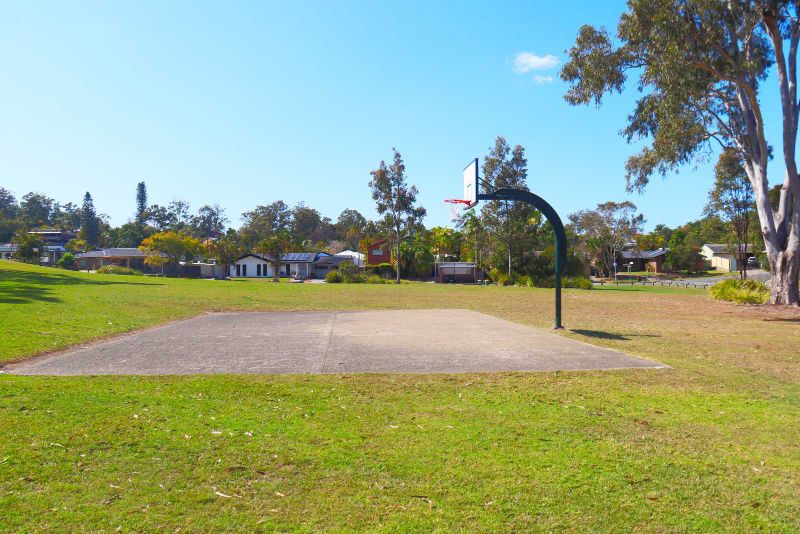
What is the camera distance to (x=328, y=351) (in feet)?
33.2

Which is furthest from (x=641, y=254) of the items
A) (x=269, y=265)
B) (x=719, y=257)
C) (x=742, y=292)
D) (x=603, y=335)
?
(x=603, y=335)

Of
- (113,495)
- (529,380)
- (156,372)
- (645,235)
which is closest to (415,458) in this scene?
(113,495)

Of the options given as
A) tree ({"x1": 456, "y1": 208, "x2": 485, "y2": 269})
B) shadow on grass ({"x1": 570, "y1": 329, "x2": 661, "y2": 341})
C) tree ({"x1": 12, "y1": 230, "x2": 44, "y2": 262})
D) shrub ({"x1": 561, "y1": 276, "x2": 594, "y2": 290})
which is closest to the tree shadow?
shadow on grass ({"x1": 570, "y1": 329, "x2": 661, "y2": 341})

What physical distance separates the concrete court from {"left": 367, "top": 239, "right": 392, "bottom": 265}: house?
57484 mm

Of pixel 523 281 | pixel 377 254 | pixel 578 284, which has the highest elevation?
pixel 377 254

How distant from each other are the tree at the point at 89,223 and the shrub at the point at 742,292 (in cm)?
11748

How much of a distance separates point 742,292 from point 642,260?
68.4 meters

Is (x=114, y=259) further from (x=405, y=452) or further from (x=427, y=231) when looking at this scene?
(x=405, y=452)

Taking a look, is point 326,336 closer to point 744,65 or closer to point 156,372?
point 156,372

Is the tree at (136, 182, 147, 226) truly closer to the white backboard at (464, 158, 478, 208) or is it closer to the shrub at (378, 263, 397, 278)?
the shrub at (378, 263, 397, 278)

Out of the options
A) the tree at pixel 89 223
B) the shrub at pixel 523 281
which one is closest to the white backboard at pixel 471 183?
the shrub at pixel 523 281

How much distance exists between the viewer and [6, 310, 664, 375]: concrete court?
831cm

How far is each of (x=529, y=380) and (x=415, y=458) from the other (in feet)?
11.6

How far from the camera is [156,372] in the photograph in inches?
307
